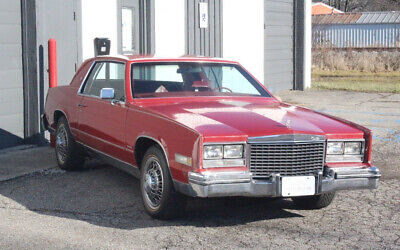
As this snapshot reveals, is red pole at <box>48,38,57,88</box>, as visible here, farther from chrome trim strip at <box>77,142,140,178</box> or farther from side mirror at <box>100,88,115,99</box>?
side mirror at <box>100,88,115,99</box>

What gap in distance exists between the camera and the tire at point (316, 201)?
7.14 metres

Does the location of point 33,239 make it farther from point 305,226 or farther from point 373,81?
point 373,81

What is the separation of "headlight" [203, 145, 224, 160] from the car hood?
11 cm


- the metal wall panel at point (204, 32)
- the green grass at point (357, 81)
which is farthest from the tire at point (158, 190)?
the green grass at point (357, 81)

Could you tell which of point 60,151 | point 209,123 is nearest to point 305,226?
point 209,123

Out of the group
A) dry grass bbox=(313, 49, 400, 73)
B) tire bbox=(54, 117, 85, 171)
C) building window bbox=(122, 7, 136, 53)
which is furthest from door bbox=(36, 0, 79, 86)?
dry grass bbox=(313, 49, 400, 73)

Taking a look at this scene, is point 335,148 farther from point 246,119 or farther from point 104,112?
point 104,112

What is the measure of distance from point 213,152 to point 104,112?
2.09 m

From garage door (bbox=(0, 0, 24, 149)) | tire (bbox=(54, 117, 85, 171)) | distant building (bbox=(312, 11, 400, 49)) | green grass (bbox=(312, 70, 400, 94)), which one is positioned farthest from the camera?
distant building (bbox=(312, 11, 400, 49))

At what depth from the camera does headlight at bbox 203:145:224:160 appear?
6.18 meters

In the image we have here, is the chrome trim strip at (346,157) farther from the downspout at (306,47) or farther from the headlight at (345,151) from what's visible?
the downspout at (306,47)

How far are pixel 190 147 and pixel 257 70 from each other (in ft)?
40.6

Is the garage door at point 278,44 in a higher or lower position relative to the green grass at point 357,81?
higher

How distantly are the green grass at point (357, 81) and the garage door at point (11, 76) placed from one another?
11399 mm
